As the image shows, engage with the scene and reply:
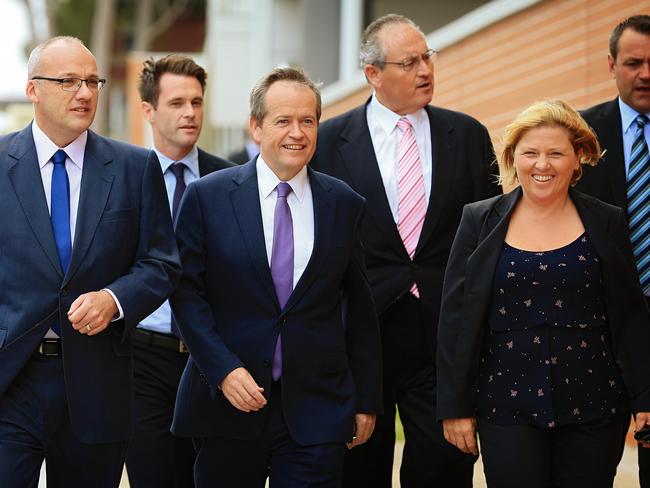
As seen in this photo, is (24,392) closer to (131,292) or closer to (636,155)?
(131,292)

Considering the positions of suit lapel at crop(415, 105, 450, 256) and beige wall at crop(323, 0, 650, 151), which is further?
beige wall at crop(323, 0, 650, 151)

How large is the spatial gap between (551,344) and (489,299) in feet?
1.01

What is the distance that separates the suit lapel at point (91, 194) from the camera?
16.1ft

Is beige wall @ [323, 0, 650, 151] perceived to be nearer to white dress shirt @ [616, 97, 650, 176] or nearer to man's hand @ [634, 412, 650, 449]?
white dress shirt @ [616, 97, 650, 176]

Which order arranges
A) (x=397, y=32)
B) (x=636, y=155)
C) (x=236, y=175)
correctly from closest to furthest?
(x=236, y=175), (x=636, y=155), (x=397, y=32)

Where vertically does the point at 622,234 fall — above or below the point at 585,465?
above

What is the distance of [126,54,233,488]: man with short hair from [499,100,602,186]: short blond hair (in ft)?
5.77

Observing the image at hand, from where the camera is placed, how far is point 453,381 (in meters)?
5.07

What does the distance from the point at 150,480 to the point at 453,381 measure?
190 centimetres

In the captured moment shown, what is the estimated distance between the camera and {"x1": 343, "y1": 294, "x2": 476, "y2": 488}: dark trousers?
6.18 meters

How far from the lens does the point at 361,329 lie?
532 centimetres

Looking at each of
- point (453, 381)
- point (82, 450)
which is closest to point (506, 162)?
point (453, 381)

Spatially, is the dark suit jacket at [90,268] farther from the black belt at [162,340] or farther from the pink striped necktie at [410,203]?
the pink striped necktie at [410,203]

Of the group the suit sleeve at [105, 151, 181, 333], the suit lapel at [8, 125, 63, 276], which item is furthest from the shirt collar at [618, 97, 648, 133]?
the suit lapel at [8, 125, 63, 276]
